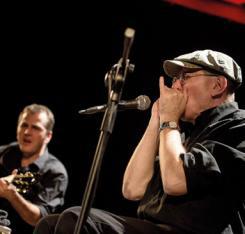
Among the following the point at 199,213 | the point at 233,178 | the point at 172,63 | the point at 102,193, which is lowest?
the point at 102,193

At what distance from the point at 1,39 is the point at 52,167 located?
1.72 meters

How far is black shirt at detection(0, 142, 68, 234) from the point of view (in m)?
4.13

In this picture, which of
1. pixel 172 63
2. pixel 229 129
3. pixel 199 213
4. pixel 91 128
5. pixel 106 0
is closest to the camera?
pixel 199 213

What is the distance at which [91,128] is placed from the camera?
5641 millimetres

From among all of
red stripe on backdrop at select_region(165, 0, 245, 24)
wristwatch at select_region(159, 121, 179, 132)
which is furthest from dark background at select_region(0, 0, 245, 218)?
wristwatch at select_region(159, 121, 179, 132)

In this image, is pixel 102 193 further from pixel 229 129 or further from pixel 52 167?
pixel 229 129

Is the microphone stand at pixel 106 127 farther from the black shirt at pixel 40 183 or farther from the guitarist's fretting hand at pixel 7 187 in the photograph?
the black shirt at pixel 40 183

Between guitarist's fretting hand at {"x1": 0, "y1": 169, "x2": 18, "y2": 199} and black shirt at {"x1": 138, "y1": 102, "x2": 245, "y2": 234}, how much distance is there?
1.70 meters

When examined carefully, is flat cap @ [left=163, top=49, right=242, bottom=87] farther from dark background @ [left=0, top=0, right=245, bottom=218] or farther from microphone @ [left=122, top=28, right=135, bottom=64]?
dark background @ [left=0, top=0, right=245, bottom=218]

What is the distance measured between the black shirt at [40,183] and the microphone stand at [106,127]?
7.57ft

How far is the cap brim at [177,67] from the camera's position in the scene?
2561 mm

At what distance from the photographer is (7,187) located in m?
3.86

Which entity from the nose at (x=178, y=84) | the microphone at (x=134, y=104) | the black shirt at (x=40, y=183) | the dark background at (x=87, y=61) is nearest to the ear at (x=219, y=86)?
the nose at (x=178, y=84)

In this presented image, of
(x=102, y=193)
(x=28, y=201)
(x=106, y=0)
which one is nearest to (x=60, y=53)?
(x=106, y=0)
